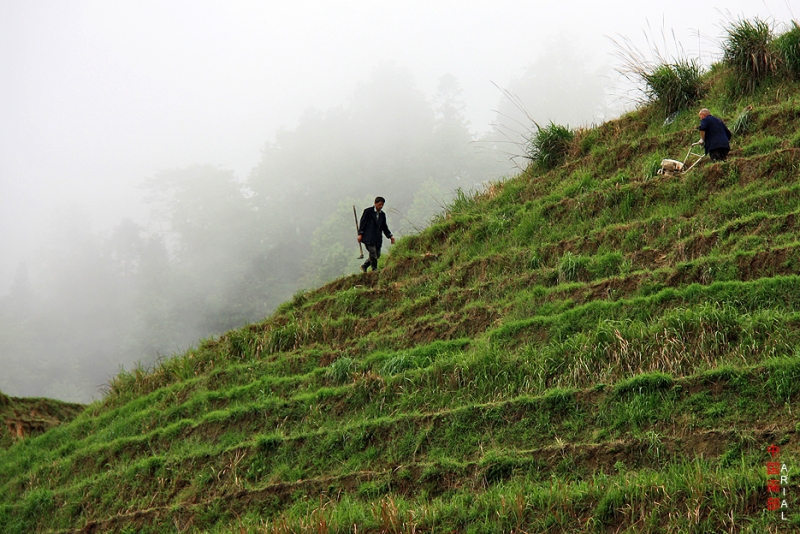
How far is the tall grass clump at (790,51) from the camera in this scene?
547 inches

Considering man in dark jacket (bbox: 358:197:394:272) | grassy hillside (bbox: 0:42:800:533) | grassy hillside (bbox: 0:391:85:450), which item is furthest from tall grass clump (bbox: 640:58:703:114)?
grassy hillside (bbox: 0:391:85:450)

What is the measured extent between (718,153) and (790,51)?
3.51m

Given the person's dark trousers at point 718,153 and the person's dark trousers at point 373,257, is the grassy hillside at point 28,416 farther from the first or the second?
the person's dark trousers at point 718,153

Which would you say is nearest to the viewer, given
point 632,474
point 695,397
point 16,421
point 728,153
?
point 632,474

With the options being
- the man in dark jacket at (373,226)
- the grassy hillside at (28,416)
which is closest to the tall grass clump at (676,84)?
the man in dark jacket at (373,226)

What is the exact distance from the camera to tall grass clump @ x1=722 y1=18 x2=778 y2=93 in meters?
14.3

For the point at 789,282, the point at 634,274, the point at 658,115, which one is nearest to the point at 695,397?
the point at 789,282

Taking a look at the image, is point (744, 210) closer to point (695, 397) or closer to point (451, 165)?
point (695, 397)

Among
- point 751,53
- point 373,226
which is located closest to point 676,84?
point 751,53

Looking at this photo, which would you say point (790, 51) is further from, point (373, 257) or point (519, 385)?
point (519, 385)

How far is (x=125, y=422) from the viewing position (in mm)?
13008

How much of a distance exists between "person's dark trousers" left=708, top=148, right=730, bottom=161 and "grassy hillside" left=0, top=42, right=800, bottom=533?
208mm

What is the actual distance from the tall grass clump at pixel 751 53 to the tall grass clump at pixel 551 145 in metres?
3.78

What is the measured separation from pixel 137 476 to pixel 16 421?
22.5 feet
